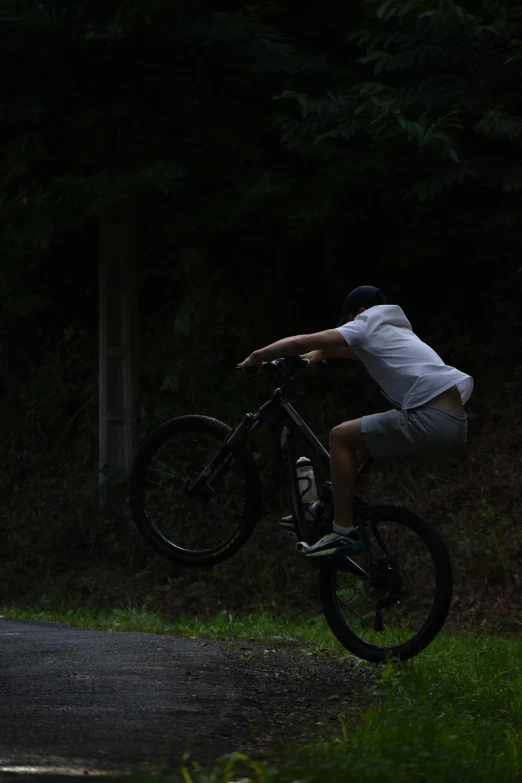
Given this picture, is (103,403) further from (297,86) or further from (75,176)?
(297,86)

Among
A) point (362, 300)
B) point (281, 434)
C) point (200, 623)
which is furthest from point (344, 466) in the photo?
point (200, 623)

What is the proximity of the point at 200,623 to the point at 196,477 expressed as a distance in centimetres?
413

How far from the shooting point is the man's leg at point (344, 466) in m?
7.27

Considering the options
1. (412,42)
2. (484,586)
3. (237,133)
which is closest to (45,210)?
(237,133)

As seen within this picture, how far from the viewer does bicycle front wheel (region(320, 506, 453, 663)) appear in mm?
7184

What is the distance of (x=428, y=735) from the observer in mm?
5672

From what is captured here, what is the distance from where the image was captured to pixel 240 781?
470cm

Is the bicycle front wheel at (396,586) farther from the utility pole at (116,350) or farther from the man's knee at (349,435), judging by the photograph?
the utility pole at (116,350)

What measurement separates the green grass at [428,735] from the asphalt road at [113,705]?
1.26 feet

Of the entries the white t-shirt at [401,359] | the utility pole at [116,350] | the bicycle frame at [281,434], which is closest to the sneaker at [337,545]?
the bicycle frame at [281,434]

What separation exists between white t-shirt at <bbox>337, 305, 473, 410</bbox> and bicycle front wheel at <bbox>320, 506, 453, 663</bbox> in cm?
77

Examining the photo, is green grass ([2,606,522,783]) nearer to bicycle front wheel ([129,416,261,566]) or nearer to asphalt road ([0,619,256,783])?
asphalt road ([0,619,256,783])

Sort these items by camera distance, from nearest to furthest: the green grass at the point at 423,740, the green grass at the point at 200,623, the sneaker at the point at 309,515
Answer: the green grass at the point at 423,740 < the sneaker at the point at 309,515 < the green grass at the point at 200,623

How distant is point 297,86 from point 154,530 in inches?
310
